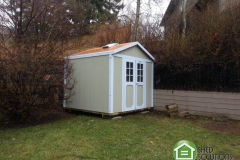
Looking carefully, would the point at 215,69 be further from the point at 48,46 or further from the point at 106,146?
the point at 48,46

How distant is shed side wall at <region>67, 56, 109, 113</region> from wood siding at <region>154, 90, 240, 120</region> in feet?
9.17

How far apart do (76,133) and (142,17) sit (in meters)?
10.2

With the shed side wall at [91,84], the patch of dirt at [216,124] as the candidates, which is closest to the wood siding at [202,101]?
the patch of dirt at [216,124]

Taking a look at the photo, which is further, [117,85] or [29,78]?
[117,85]

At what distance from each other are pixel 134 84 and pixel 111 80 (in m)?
1.23

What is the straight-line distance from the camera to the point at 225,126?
5809 millimetres

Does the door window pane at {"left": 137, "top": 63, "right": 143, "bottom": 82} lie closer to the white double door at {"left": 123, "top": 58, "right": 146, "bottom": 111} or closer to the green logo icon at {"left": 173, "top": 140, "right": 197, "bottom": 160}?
the white double door at {"left": 123, "top": 58, "right": 146, "bottom": 111}

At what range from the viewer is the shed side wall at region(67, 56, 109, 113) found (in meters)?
6.47

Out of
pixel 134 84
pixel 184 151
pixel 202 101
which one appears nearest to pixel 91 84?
pixel 134 84

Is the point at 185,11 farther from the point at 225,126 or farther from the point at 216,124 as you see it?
the point at 225,126

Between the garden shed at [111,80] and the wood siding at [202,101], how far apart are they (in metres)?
0.76

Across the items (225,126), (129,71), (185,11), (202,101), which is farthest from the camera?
(185,11)

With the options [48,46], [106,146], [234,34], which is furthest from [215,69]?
[48,46]

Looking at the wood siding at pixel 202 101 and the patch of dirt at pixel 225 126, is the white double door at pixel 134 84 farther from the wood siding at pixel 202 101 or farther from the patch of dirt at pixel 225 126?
the patch of dirt at pixel 225 126
